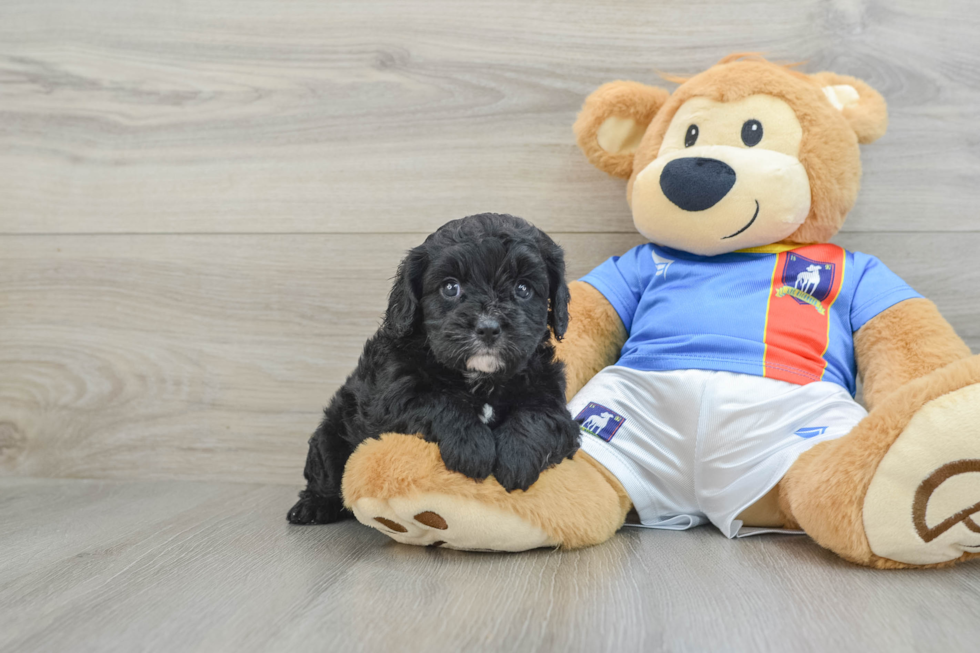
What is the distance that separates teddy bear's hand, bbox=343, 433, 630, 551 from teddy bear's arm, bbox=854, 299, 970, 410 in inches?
24.5

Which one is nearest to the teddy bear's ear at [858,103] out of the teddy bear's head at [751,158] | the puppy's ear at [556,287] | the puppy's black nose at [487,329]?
the teddy bear's head at [751,158]

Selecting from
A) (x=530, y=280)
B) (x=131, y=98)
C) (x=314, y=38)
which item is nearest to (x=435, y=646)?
(x=530, y=280)

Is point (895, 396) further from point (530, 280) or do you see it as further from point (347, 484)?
point (347, 484)

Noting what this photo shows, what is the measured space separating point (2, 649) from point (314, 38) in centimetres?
158

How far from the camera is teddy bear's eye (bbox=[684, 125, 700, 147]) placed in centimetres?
155

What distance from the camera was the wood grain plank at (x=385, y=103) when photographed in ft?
5.85

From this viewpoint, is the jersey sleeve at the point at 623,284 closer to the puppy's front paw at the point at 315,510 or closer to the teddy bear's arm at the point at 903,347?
the teddy bear's arm at the point at 903,347

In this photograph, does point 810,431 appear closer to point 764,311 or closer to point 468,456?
point 764,311

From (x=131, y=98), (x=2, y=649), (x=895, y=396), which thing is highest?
(x=131, y=98)

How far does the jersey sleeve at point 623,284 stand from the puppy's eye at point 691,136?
25 centimetres

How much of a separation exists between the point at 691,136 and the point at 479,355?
2.50 feet

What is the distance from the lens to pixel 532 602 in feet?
3.31

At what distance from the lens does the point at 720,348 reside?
4.76ft

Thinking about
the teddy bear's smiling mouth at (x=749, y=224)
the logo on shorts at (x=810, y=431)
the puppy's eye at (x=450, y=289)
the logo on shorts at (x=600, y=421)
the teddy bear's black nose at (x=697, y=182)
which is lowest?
the logo on shorts at (x=600, y=421)
